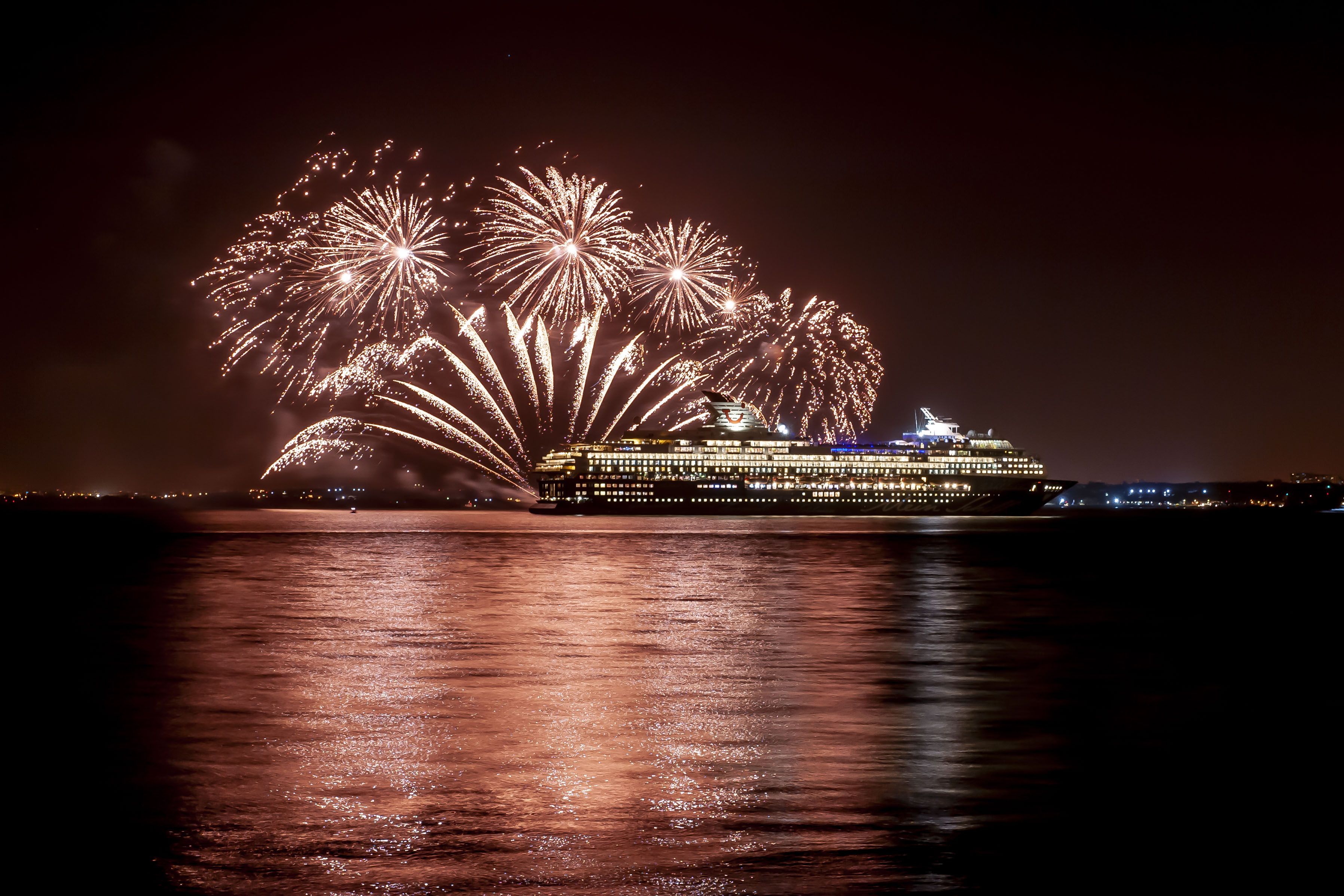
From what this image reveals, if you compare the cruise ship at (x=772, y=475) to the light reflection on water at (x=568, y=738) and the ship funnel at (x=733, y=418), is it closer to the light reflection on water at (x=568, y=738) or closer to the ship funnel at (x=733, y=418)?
the ship funnel at (x=733, y=418)

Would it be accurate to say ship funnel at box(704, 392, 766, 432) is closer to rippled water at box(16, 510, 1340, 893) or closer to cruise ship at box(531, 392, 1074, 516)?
cruise ship at box(531, 392, 1074, 516)

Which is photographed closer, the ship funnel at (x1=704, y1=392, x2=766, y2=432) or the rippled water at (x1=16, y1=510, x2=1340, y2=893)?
the rippled water at (x1=16, y1=510, x2=1340, y2=893)

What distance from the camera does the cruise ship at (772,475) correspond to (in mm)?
122812

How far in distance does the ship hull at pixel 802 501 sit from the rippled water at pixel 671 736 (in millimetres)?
87523

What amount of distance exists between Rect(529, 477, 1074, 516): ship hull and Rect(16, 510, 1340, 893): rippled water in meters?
87.5

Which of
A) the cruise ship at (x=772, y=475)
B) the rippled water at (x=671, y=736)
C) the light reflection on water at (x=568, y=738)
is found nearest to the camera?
the light reflection on water at (x=568, y=738)

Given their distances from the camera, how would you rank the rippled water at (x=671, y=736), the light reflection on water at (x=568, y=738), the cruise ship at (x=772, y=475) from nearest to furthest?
the light reflection on water at (x=568, y=738) < the rippled water at (x=671, y=736) < the cruise ship at (x=772, y=475)

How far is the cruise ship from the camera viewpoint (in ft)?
403

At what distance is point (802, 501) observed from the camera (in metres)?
126

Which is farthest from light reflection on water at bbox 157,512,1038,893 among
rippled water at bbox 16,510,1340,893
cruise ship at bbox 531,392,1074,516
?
cruise ship at bbox 531,392,1074,516

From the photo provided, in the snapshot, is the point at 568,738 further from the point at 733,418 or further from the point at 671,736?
the point at 733,418

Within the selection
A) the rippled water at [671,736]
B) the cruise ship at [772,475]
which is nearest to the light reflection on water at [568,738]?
the rippled water at [671,736]

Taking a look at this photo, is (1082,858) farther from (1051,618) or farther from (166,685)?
(1051,618)

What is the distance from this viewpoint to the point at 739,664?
19484 millimetres
